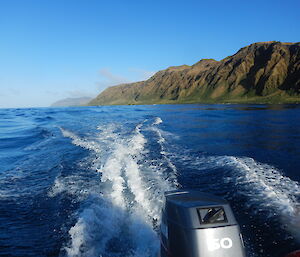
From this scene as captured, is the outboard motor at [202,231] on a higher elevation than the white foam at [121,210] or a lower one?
higher

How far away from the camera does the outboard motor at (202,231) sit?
391cm

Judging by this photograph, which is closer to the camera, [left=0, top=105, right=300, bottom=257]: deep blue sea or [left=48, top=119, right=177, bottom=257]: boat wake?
[left=48, top=119, right=177, bottom=257]: boat wake

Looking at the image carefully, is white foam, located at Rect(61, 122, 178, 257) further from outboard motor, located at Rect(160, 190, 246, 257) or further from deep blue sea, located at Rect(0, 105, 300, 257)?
outboard motor, located at Rect(160, 190, 246, 257)

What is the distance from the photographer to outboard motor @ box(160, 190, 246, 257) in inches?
154

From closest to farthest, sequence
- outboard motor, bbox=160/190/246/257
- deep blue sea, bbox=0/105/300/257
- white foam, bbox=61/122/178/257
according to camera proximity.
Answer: outboard motor, bbox=160/190/246/257 < white foam, bbox=61/122/178/257 < deep blue sea, bbox=0/105/300/257

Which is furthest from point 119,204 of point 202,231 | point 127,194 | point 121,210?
point 202,231

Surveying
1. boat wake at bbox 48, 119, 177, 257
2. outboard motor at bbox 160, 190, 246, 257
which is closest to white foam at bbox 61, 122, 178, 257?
boat wake at bbox 48, 119, 177, 257

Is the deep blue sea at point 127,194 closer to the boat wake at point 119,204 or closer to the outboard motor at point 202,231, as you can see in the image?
the boat wake at point 119,204

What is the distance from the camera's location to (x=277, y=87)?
164500mm

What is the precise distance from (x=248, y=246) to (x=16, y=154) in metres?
17.6

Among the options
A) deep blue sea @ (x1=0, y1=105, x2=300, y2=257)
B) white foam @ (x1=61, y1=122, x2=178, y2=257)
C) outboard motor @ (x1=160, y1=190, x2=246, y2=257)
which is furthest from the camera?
deep blue sea @ (x1=0, y1=105, x2=300, y2=257)

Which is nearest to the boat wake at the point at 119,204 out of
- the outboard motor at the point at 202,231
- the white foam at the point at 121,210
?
the white foam at the point at 121,210

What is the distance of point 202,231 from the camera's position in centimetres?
397

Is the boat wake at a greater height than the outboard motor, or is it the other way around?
the outboard motor
